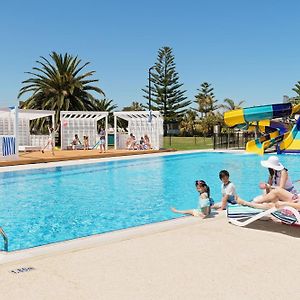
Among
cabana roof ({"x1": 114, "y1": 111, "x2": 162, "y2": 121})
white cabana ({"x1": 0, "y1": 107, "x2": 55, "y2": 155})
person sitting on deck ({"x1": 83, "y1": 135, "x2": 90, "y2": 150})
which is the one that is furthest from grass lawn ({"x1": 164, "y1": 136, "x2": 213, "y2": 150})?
white cabana ({"x1": 0, "y1": 107, "x2": 55, "y2": 155})

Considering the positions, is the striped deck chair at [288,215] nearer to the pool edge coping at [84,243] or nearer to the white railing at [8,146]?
the pool edge coping at [84,243]

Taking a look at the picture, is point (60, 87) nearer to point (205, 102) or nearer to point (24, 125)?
point (24, 125)

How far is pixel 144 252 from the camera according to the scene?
14.6ft

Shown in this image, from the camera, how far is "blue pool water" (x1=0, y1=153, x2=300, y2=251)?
288 inches

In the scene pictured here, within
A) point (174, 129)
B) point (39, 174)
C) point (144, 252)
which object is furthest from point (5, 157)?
point (174, 129)

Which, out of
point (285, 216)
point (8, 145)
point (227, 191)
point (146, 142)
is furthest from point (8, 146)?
point (285, 216)

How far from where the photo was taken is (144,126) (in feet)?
86.3

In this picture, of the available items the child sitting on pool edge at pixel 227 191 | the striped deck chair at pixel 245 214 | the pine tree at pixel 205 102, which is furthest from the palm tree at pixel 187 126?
the striped deck chair at pixel 245 214

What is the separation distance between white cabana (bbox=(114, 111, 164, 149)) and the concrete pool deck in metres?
20.6

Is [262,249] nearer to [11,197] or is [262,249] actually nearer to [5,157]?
[11,197]

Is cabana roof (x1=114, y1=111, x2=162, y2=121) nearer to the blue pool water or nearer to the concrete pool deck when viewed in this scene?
the blue pool water

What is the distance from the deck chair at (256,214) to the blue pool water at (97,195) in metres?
2.35

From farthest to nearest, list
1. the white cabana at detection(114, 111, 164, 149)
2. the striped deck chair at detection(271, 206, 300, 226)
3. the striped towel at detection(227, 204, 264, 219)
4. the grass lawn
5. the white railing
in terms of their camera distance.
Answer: the grass lawn, the white cabana at detection(114, 111, 164, 149), the white railing, the striped towel at detection(227, 204, 264, 219), the striped deck chair at detection(271, 206, 300, 226)

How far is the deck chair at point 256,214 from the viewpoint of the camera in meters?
5.30
